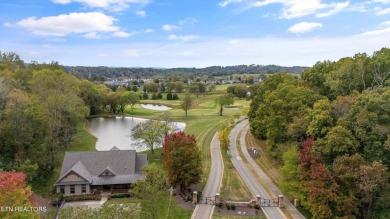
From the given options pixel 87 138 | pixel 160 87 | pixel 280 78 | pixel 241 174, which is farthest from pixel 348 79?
pixel 160 87

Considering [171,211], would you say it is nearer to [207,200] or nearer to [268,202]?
[207,200]

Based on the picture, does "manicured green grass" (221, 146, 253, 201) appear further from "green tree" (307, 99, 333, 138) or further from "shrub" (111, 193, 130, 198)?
"shrub" (111, 193, 130, 198)

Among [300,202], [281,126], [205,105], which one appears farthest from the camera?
[205,105]

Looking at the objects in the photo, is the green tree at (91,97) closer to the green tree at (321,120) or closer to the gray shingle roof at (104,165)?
the gray shingle roof at (104,165)

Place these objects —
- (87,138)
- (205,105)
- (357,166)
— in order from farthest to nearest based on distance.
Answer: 1. (205,105)
2. (87,138)
3. (357,166)

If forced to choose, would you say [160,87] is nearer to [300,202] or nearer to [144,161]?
[144,161]
